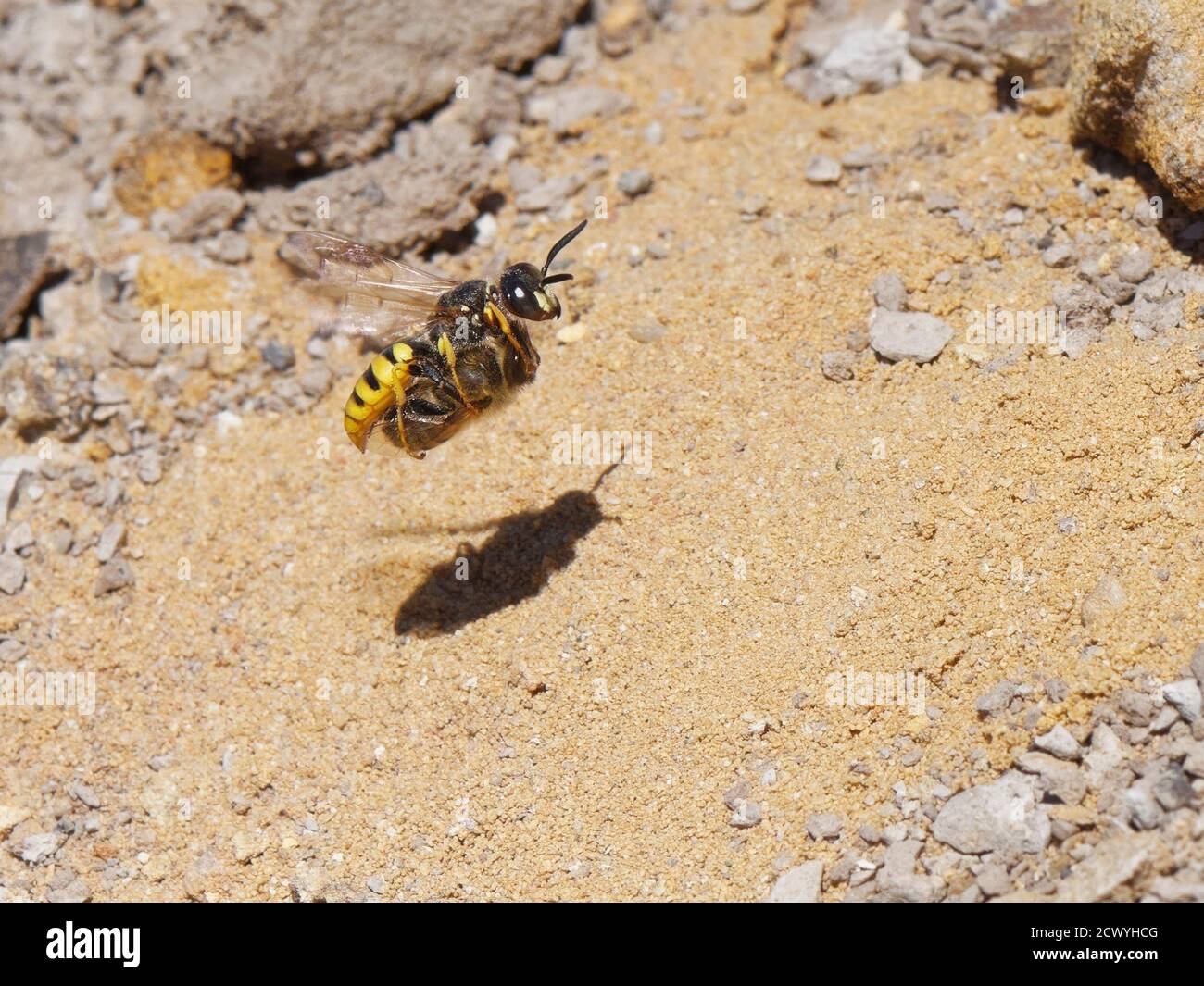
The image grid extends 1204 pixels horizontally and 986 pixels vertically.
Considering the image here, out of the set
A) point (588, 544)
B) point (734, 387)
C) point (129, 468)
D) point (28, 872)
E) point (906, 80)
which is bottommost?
point (28, 872)

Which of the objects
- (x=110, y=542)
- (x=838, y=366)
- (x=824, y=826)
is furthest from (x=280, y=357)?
(x=824, y=826)

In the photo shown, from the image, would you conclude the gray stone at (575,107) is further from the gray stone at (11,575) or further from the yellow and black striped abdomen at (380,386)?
the gray stone at (11,575)

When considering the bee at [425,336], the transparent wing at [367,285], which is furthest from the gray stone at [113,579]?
the transparent wing at [367,285]

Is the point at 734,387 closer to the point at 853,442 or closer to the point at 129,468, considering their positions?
the point at 853,442

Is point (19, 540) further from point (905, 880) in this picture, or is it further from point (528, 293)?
point (905, 880)

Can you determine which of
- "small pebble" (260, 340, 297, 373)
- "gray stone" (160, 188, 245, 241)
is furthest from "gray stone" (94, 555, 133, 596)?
"gray stone" (160, 188, 245, 241)
